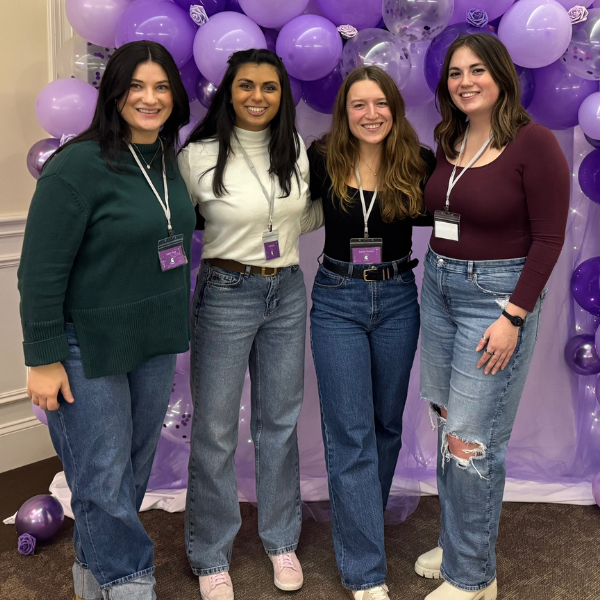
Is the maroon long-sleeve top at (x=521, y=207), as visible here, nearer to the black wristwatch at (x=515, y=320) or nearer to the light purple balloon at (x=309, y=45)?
the black wristwatch at (x=515, y=320)

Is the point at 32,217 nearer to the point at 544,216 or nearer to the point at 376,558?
the point at 544,216

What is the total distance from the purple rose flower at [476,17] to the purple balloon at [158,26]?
0.85 meters

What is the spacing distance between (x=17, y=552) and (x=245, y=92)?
168cm

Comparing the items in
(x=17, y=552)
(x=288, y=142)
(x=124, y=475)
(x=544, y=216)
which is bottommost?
(x=17, y=552)

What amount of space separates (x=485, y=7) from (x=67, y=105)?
51.9 inches

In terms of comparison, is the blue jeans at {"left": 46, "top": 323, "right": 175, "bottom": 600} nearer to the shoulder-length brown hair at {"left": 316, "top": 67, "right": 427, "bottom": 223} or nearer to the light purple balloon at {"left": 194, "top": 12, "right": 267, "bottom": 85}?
the shoulder-length brown hair at {"left": 316, "top": 67, "right": 427, "bottom": 223}

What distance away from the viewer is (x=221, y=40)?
2006 mm

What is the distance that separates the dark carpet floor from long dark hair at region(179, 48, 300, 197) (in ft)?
4.01

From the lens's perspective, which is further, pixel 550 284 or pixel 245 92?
pixel 550 284

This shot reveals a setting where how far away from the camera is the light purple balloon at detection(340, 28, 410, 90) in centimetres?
207

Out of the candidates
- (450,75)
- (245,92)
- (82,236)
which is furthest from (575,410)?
(82,236)

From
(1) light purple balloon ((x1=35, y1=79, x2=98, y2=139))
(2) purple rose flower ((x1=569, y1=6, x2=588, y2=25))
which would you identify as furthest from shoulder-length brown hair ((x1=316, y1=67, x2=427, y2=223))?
(1) light purple balloon ((x1=35, y1=79, x2=98, y2=139))

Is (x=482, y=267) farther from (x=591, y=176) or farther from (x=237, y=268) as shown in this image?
(x=591, y=176)

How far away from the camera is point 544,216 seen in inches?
67.4
